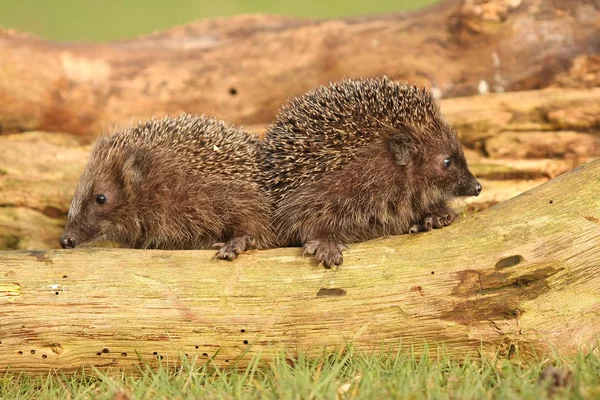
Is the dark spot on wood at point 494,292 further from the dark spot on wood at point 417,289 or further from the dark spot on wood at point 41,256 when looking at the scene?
the dark spot on wood at point 41,256

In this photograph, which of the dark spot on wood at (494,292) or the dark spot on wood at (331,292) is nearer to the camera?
the dark spot on wood at (494,292)

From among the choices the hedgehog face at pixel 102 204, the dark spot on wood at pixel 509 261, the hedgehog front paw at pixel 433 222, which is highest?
the hedgehog face at pixel 102 204

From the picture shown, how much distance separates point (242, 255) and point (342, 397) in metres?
1.92

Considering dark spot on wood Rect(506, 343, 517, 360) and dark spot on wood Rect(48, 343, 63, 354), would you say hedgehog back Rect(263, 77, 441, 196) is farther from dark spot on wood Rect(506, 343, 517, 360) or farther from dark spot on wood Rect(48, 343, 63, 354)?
dark spot on wood Rect(48, 343, 63, 354)

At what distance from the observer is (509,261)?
5852 millimetres

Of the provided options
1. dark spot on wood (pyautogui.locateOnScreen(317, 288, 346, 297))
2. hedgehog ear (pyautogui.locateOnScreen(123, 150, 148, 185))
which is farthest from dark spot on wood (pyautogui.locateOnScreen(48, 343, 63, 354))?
dark spot on wood (pyautogui.locateOnScreen(317, 288, 346, 297))

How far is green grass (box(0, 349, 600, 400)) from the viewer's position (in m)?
4.79

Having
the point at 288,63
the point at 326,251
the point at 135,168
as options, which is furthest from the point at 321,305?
the point at 288,63

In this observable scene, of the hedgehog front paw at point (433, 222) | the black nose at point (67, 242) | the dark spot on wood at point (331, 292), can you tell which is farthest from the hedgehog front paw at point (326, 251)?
the black nose at point (67, 242)

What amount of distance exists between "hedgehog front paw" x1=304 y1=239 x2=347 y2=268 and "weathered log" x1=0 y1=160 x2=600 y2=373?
12cm

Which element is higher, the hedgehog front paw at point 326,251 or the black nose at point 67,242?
the black nose at point 67,242

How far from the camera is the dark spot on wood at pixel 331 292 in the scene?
5922 millimetres

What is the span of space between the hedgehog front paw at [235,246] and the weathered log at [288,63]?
3.77 m

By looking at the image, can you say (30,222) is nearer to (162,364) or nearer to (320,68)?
(162,364)
